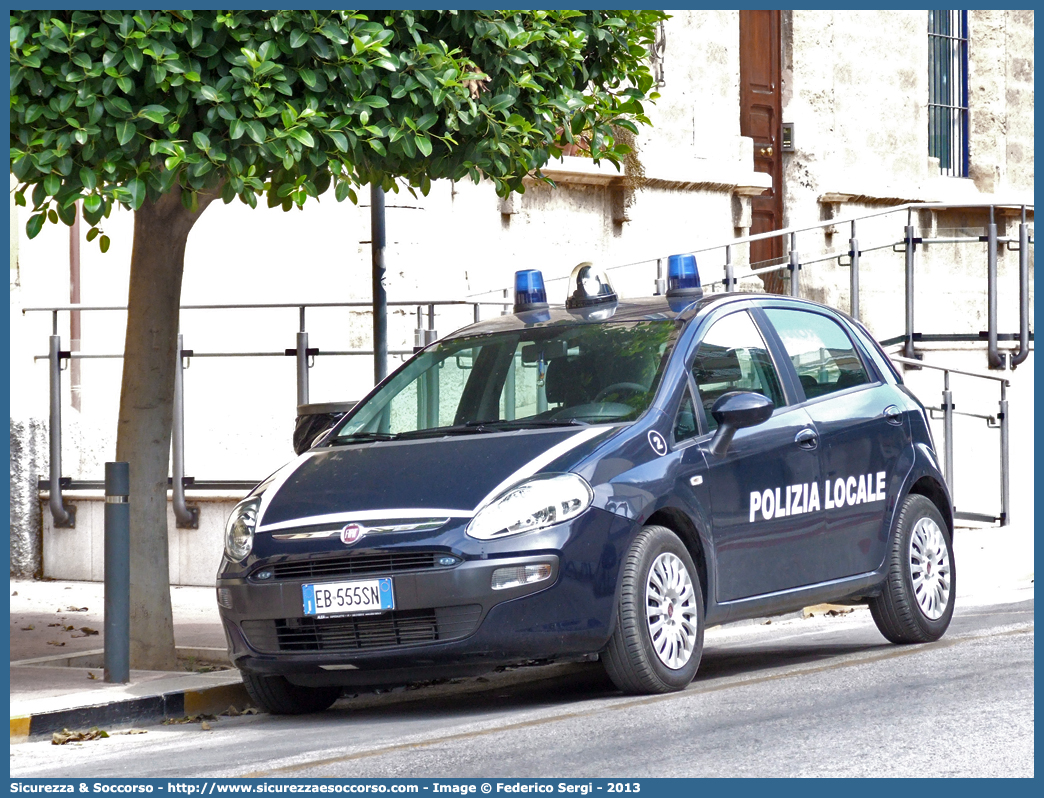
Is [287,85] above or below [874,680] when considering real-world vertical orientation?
above

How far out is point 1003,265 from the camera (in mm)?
15523

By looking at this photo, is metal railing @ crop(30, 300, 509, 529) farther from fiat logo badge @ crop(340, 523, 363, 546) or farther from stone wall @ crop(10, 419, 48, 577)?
fiat logo badge @ crop(340, 523, 363, 546)

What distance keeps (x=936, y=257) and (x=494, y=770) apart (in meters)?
11.2

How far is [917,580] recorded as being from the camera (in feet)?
27.9

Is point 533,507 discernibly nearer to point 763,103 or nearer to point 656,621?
point 656,621

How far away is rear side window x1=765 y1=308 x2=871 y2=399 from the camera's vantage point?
8242 mm

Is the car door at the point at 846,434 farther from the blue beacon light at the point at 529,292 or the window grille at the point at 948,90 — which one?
the window grille at the point at 948,90

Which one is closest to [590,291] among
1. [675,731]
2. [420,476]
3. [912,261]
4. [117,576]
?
[420,476]

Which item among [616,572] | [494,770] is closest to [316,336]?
[616,572]

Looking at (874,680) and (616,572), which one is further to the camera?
(874,680)

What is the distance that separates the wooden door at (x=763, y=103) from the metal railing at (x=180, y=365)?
27.2 feet

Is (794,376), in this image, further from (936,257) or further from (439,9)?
(936,257)

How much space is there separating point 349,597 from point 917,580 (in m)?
3.15

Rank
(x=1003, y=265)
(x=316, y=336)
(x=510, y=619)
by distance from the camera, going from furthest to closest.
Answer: (x=1003, y=265) < (x=316, y=336) < (x=510, y=619)
